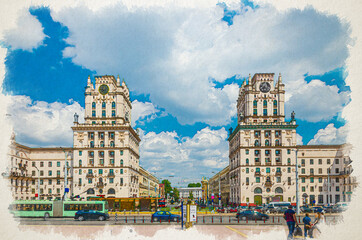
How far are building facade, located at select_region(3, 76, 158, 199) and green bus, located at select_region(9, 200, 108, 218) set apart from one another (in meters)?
35.8

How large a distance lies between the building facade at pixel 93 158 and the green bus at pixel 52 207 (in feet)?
117

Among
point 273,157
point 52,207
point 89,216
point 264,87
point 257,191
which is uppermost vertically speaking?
point 264,87

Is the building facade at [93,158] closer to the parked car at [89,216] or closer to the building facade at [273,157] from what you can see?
the building facade at [273,157]

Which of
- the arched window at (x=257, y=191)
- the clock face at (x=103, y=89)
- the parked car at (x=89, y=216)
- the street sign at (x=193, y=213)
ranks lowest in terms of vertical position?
the arched window at (x=257, y=191)

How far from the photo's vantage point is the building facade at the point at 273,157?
9106 centimetres

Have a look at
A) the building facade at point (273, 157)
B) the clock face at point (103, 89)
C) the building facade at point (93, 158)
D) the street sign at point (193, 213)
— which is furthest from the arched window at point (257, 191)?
the street sign at point (193, 213)

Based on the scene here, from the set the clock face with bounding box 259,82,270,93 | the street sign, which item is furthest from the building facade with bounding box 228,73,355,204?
the street sign

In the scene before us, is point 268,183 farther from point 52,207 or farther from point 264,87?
point 52,207

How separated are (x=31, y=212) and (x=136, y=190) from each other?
5869 cm

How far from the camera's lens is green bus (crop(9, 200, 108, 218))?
2004 inches

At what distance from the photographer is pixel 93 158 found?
307ft

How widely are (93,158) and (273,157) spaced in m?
49.7

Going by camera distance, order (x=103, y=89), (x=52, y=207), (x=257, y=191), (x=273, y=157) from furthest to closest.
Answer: (x=103, y=89) → (x=273, y=157) → (x=257, y=191) → (x=52, y=207)

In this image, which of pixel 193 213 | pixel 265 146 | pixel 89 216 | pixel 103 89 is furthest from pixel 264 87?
pixel 193 213
